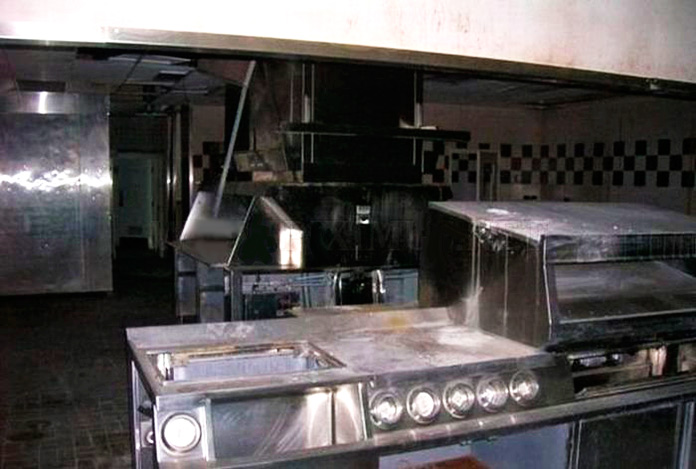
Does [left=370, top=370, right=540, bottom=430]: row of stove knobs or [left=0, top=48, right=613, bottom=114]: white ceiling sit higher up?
[left=0, top=48, right=613, bottom=114]: white ceiling

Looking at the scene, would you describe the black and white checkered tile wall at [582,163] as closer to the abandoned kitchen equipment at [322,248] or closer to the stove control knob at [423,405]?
the abandoned kitchen equipment at [322,248]

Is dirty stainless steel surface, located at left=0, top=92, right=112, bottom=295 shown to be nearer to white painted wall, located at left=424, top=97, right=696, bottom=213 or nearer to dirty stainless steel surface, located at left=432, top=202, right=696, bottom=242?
white painted wall, located at left=424, top=97, right=696, bottom=213

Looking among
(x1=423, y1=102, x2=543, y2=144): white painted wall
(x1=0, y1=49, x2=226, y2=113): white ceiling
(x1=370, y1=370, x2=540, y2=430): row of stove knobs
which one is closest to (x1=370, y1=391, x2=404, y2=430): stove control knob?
(x1=370, y1=370, x2=540, y2=430): row of stove knobs

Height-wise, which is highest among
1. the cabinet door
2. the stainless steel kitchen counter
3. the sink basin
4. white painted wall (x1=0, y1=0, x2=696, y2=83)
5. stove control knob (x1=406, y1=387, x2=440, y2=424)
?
white painted wall (x1=0, y1=0, x2=696, y2=83)

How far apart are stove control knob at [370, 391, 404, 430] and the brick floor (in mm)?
1870

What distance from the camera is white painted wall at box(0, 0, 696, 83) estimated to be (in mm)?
1933

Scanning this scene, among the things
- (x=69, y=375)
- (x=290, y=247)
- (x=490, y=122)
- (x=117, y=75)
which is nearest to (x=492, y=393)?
(x=290, y=247)

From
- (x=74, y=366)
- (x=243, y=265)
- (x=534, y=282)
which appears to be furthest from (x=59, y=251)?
(x=534, y=282)

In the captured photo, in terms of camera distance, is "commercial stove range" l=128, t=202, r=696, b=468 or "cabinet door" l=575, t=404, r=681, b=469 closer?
"commercial stove range" l=128, t=202, r=696, b=468

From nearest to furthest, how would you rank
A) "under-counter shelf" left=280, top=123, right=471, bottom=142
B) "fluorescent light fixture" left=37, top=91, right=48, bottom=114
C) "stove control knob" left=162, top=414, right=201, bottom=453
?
1. "stove control knob" left=162, top=414, right=201, bottom=453
2. "under-counter shelf" left=280, top=123, right=471, bottom=142
3. "fluorescent light fixture" left=37, top=91, right=48, bottom=114

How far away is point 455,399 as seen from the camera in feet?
6.61

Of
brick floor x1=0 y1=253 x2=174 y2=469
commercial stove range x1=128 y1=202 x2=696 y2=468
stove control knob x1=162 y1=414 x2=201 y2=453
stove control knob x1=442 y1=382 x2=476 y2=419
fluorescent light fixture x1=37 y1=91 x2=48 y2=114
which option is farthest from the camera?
fluorescent light fixture x1=37 y1=91 x2=48 y2=114

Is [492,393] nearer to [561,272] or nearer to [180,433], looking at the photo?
[561,272]

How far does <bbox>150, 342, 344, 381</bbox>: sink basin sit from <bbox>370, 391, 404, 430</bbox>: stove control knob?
7.4 inches
